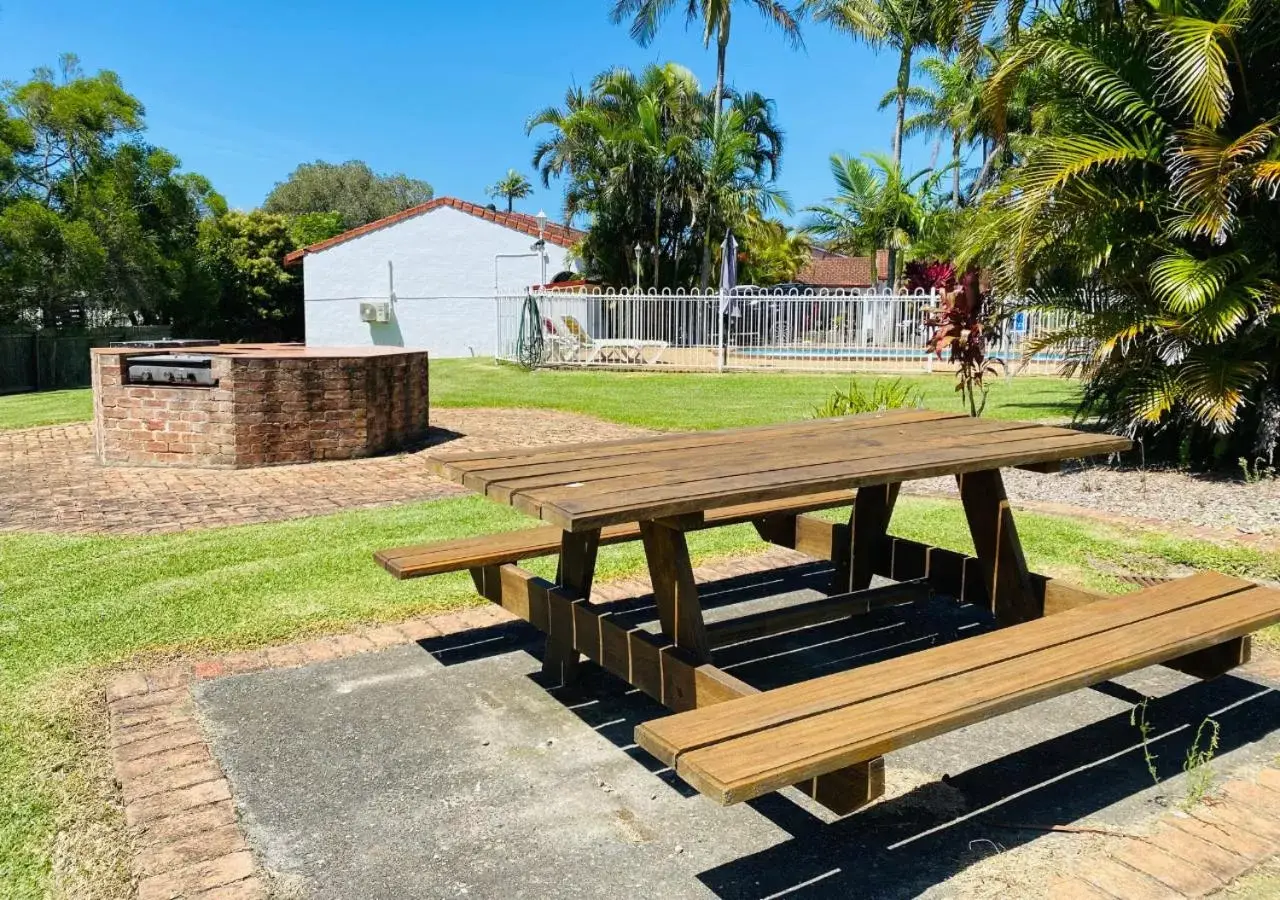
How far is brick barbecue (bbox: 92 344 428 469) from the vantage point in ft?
28.3

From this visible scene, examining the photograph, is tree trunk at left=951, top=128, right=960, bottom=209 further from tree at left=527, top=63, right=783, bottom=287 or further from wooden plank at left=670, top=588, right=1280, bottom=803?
wooden plank at left=670, top=588, right=1280, bottom=803

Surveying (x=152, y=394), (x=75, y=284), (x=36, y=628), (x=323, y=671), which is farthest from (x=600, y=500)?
(x=75, y=284)

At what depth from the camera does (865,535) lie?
4648 mm

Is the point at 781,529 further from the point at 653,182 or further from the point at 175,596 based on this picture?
the point at 653,182

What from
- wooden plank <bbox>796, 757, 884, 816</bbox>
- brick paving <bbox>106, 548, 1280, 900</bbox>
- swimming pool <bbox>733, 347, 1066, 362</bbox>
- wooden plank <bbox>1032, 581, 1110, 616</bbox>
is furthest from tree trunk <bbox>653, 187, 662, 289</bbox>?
Result: wooden plank <bbox>796, 757, 884, 816</bbox>

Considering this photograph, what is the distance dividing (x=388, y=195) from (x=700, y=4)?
29.6 metres

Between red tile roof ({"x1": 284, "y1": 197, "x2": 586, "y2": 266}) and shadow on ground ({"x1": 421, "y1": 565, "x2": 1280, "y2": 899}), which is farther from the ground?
red tile roof ({"x1": 284, "y1": 197, "x2": 586, "y2": 266})

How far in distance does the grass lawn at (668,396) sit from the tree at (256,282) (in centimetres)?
1568

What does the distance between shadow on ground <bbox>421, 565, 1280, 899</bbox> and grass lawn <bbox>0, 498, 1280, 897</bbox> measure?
0.93 meters

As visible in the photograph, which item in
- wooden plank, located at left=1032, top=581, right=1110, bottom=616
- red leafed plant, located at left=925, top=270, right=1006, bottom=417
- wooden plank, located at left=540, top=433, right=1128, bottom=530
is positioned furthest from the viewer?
red leafed plant, located at left=925, top=270, right=1006, bottom=417

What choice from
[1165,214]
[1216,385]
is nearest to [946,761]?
[1216,385]

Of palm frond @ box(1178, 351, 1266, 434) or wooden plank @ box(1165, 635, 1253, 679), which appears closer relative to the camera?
wooden plank @ box(1165, 635, 1253, 679)

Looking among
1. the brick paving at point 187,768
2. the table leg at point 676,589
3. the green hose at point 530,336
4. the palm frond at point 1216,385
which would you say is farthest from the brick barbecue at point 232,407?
the green hose at point 530,336

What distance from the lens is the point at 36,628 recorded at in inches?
171
